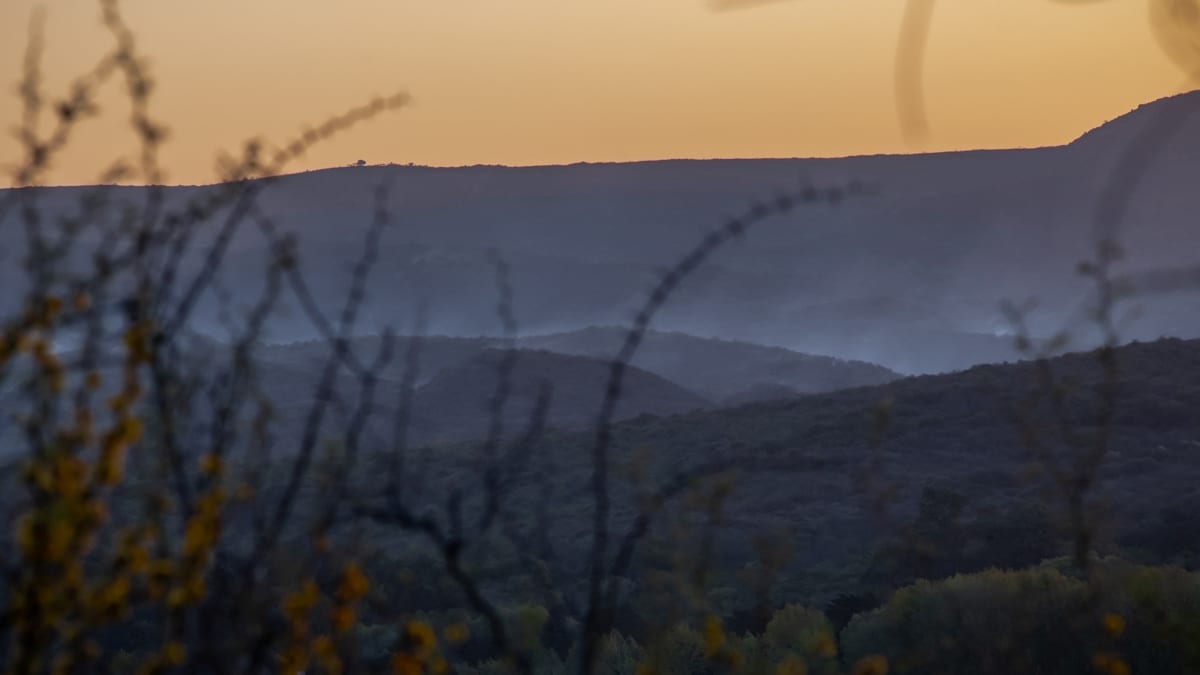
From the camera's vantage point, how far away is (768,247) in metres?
95.1

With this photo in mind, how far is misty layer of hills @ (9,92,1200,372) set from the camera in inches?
2685

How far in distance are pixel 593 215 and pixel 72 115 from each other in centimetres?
10131

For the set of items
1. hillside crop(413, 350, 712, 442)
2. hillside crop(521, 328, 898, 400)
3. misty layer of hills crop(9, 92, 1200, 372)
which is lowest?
hillside crop(413, 350, 712, 442)

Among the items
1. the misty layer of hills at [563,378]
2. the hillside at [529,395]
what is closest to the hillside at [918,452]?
the misty layer of hills at [563,378]

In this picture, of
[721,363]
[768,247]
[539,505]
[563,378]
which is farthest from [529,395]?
[768,247]

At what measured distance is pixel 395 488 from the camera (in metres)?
2.61

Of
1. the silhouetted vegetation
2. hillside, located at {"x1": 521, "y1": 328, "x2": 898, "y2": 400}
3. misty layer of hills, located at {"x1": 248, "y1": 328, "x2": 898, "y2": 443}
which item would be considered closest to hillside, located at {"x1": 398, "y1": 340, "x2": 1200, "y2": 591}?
the silhouetted vegetation

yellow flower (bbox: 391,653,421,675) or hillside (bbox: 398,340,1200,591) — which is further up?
yellow flower (bbox: 391,653,421,675)

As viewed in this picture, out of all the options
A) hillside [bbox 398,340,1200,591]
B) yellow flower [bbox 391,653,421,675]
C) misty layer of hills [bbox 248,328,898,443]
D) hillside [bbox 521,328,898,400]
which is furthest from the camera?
hillside [bbox 521,328,898,400]

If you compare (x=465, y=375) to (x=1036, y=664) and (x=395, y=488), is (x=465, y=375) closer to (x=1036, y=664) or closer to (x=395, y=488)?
(x=1036, y=664)

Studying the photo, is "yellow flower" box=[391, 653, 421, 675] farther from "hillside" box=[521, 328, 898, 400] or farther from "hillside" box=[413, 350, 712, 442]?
"hillside" box=[521, 328, 898, 400]

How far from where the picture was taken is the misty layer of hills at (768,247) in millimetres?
68188

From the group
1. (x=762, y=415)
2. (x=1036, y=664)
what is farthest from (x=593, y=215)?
(x=1036, y=664)

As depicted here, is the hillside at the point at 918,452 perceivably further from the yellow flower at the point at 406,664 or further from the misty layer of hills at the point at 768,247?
the misty layer of hills at the point at 768,247
